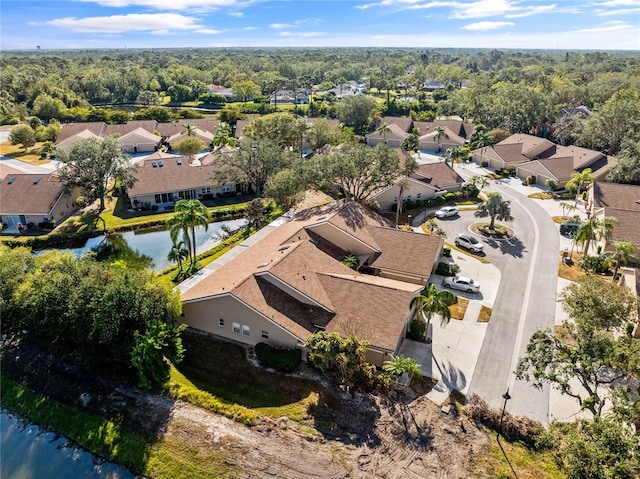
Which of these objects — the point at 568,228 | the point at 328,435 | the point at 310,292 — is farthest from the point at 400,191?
the point at 328,435

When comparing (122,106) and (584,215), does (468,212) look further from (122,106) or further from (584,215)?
(122,106)

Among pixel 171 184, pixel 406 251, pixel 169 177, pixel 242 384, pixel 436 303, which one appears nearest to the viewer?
pixel 242 384

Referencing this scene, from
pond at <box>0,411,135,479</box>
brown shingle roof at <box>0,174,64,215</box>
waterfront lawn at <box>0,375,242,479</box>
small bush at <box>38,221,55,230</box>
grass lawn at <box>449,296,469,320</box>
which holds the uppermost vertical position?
brown shingle roof at <box>0,174,64,215</box>

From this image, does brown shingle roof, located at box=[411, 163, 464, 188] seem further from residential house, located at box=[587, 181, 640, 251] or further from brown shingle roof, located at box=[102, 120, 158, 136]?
brown shingle roof, located at box=[102, 120, 158, 136]

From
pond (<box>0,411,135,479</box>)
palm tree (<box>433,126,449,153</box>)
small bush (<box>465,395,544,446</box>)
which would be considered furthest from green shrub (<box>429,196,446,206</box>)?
pond (<box>0,411,135,479</box>)

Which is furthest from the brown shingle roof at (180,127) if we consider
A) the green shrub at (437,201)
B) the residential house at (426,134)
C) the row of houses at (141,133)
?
the green shrub at (437,201)

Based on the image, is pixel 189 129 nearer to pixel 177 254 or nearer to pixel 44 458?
pixel 177 254
